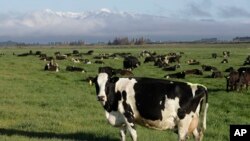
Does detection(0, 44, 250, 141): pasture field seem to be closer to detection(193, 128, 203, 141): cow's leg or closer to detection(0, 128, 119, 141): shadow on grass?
detection(0, 128, 119, 141): shadow on grass

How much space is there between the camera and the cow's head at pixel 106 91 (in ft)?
40.4

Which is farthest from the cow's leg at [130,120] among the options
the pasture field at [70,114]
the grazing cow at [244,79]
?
the grazing cow at [244,79]

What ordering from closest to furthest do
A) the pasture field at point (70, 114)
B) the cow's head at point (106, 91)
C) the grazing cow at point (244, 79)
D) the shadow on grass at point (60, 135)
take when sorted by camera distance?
the cow's head at point (106, 91) < the shadow on grass at point (60, 135) < the pasture field at point (70, 114) < the grazing cow at point (244, 79)

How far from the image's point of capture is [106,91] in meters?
12.4

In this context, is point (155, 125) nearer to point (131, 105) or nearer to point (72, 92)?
point (131, 105)

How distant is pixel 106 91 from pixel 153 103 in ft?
4.02

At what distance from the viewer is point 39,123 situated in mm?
16297

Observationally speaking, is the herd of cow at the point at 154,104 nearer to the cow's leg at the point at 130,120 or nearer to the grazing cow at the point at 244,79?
the cow's leg at the point at 130,120

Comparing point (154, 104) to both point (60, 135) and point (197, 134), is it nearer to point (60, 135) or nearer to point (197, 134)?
point (197, 134)

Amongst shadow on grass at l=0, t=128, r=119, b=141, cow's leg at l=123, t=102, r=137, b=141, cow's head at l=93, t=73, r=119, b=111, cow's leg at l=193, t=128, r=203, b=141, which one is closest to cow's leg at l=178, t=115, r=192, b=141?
cow's leg at l=193, t=128, r=203, b=141

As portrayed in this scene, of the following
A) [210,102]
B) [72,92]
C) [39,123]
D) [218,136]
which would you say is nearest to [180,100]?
[218,136]

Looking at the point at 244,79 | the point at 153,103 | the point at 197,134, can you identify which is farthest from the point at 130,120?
the point at 244,79

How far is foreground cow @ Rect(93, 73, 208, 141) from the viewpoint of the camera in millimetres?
11789

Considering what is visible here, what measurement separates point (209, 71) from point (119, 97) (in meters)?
31.0
